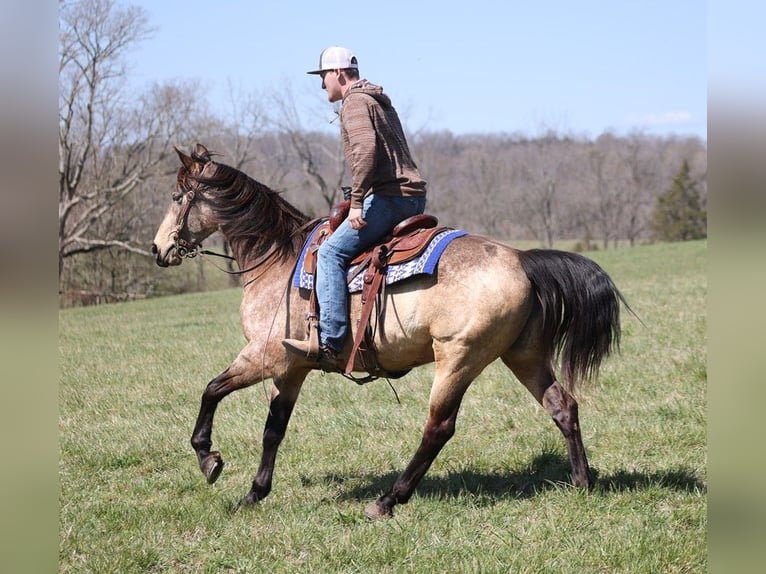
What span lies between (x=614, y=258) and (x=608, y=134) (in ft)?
167

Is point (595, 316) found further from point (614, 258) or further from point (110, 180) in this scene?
point (110, 180)

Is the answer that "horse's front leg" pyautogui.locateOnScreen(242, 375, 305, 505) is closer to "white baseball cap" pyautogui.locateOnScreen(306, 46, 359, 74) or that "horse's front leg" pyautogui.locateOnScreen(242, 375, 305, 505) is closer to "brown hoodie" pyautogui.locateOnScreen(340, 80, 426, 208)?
"brown hoodie" pyautogui.locateOnScreen(340, 80, 426, 208)

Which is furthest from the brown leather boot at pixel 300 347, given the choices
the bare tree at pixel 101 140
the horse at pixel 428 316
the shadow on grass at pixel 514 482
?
the bare tree at pixel 101 140

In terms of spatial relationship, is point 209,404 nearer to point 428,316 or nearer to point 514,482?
point 428,316

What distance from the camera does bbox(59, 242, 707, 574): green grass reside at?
4.58 metres

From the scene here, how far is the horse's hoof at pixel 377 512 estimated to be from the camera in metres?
5.27

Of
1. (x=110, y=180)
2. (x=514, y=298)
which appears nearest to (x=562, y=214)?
(x=110, y=180)

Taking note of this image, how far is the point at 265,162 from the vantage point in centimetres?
5378

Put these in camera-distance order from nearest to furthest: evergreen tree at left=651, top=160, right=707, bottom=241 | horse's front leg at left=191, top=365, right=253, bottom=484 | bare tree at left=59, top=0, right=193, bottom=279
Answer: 1. horse's front leg at left=191, top=365, right=253, bottom=484
2. bare tree at left=59, top=0, right=193, bottom=279
3. evergreen tree at left=651, top=160, right=707, bottom=241

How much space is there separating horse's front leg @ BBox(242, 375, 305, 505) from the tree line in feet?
5.41

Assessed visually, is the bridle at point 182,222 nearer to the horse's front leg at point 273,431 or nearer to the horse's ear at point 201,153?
the horse's ear at point 201,153

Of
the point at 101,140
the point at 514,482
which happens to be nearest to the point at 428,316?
the point at 514,482

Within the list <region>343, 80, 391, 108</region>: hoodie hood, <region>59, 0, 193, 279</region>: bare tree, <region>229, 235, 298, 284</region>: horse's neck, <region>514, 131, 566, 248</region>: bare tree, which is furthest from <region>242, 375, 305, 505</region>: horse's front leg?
<region>514, 131, 566, 248</region>: bare tree

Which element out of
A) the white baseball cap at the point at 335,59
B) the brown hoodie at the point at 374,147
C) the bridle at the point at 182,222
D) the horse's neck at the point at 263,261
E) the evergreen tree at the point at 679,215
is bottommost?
the evergreen tree at the point at 679,215
